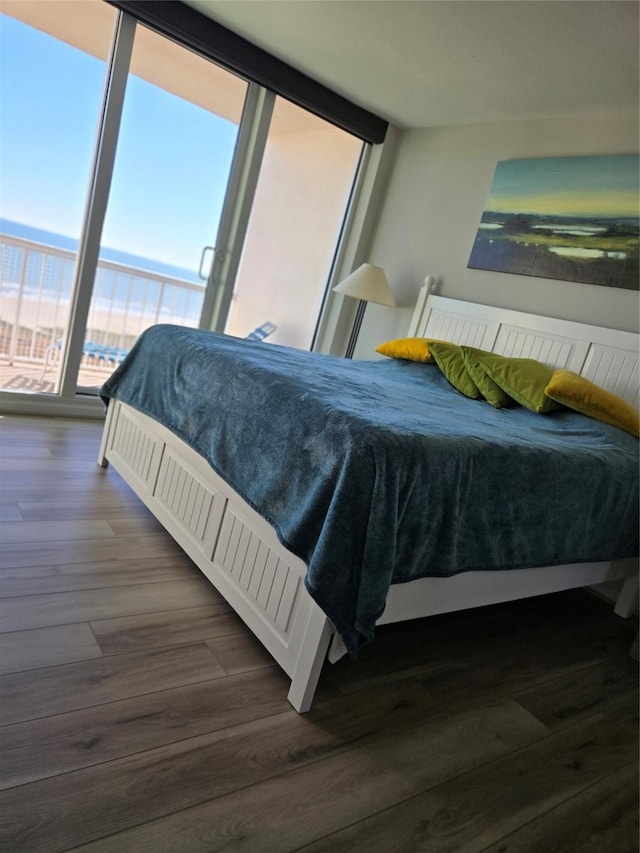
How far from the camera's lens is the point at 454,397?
261 centimetres

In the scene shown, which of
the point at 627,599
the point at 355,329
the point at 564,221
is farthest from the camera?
the point at 355,329

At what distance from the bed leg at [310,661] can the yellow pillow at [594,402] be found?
5.15 feet

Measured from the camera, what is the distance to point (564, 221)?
3.07 meters

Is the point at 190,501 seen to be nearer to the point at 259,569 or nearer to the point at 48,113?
the point at 259,569

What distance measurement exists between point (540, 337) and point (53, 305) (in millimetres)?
3053

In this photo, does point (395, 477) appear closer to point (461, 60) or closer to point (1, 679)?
point (1, 679)

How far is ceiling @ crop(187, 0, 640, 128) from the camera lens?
2312mm

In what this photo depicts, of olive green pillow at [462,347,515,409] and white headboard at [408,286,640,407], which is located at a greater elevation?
white headboard at [408,286,640,407]

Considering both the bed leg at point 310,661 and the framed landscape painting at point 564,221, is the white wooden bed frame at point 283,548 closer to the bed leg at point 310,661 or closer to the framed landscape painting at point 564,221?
the bed leg at point 310,661

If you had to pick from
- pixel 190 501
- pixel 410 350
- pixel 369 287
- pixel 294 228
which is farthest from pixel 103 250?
pixel 190 501

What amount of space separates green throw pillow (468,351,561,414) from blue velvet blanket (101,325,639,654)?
0.06m

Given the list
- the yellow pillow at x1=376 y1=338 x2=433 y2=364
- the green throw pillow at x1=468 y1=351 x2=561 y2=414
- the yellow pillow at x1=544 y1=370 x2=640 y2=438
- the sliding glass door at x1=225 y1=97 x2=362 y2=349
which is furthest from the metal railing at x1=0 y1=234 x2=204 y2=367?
the yellow pillow at x1=544 y1=370 x2=640 y2=438

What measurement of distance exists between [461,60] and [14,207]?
2.58m

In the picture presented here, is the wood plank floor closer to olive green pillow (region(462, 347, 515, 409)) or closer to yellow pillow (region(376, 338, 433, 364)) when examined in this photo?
olive green pillow (region(462, 347, 515, 409))
